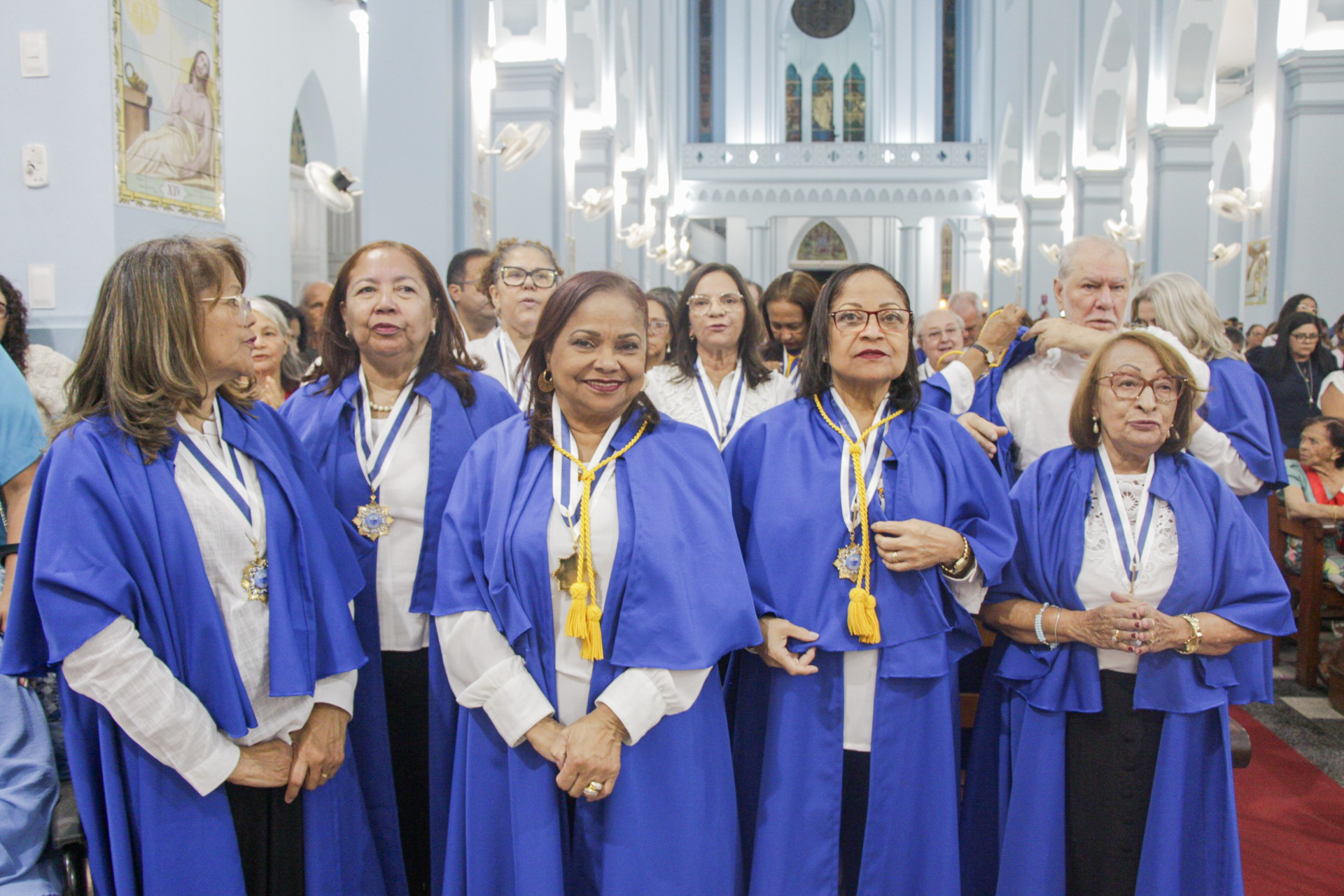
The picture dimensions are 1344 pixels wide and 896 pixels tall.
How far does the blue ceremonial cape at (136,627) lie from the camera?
165 centimetres

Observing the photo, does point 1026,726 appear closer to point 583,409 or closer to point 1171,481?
point 1171,481

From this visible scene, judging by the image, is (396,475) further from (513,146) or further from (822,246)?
(822,246)

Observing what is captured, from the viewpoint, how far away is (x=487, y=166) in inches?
260

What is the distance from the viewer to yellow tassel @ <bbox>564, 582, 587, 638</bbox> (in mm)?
1883

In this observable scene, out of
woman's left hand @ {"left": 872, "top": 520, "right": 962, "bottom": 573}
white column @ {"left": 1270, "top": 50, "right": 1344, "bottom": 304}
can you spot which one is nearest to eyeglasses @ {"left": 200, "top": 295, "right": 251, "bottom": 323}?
woman's left hand @ {"left": 872, "top": 520, "right": 962, "bottom": 573}

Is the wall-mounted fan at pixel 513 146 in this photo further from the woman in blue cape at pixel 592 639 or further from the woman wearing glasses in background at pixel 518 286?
the woman in blue cape at pixel 592 639

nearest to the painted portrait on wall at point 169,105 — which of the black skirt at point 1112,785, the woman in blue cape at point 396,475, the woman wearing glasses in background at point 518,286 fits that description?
the woman wearing glasses in background at point 518,286

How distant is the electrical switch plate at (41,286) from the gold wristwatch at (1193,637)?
16.1ft

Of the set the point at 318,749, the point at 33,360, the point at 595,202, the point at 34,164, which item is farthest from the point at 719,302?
the point at 595,202

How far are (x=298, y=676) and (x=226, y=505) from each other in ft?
1.18

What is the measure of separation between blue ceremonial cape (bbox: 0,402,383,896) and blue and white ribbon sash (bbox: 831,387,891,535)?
1.18 metres

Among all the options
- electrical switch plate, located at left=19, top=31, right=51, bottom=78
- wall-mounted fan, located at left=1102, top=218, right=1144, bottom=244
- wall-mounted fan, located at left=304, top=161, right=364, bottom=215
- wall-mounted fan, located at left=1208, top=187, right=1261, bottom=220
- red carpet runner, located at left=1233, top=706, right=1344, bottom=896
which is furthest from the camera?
wall-mounted fan, located at left=1102, top=218, right=1144, bottom=244

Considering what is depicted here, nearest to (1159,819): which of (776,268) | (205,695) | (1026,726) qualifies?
(1026,726)

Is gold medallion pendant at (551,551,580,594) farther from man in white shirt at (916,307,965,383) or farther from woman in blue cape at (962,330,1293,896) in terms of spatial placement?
man in white shirt at (916,307,965,383)
